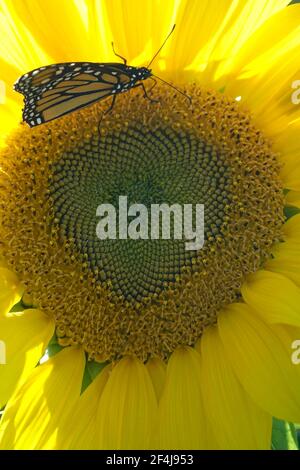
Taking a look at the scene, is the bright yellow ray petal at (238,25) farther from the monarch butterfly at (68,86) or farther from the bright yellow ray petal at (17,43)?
the bright yellow ray petal at (17,43)

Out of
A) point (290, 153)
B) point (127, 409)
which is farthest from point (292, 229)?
point (127, 409)

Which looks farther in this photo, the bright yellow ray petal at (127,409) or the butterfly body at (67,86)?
the bright yellow ray petal at (127,409)

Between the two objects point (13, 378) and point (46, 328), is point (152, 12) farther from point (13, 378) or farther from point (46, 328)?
point (13, 378)

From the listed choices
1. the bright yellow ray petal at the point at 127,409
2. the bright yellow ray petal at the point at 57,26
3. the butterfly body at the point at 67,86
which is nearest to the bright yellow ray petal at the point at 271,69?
the butterfly body at the point at 67,86

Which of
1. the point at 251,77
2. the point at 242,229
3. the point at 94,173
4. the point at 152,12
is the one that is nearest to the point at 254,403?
the point at 242,229

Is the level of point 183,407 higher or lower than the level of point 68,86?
lower

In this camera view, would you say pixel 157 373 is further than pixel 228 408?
Yes

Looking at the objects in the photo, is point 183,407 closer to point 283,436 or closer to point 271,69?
point 283,436
